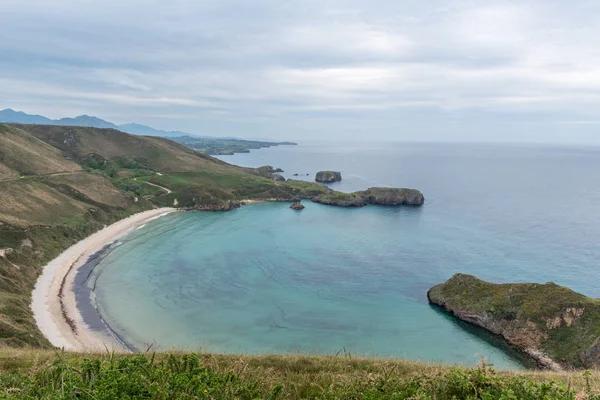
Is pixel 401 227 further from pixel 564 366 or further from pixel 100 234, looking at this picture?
pixel 100 234

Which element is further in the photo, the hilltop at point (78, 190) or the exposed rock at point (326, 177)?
the exposed rock at point (326, 177)

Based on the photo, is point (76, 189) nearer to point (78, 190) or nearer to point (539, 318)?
point (78, 190)

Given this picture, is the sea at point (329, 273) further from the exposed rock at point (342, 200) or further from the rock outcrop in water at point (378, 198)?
the rock outcrop in water at point (378, 198)


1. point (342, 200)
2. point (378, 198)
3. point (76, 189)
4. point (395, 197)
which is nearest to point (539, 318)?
point (342, 200)

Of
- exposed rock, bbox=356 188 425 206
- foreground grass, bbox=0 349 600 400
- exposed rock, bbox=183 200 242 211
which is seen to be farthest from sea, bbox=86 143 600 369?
exposed rock, bbox=356 188 425 206

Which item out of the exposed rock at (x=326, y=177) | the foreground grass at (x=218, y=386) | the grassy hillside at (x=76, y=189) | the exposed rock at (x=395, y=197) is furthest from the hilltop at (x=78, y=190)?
the exposed rock at (x=326, y=177)

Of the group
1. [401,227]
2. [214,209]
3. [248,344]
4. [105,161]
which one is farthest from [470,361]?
[105,161]

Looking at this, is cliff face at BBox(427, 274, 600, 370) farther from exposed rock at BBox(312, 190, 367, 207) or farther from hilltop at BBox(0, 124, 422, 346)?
exposed rock at BBox(312, 190, 367, 207)
